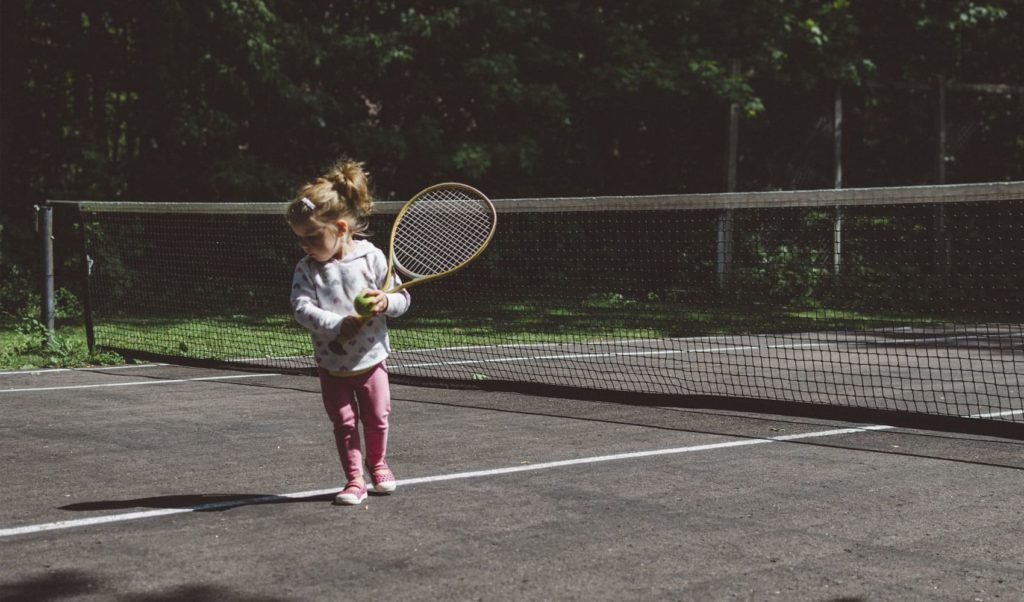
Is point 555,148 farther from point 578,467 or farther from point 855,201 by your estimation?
point 578,467

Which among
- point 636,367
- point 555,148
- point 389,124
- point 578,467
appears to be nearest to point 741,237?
point 555,148

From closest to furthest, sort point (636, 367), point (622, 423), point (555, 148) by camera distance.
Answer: point (622, 423) → point (636, 367) → point (555, 148)

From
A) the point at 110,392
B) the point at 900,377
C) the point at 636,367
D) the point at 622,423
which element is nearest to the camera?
the point at 622,423

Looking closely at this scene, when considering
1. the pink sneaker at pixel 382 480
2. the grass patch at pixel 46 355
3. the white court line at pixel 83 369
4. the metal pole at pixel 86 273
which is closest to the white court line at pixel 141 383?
the white court line at pixel 83 369

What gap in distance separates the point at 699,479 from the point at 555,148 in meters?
18.4

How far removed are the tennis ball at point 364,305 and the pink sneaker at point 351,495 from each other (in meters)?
0.90

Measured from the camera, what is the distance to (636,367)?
1287 centimetres

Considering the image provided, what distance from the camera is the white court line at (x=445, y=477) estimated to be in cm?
577

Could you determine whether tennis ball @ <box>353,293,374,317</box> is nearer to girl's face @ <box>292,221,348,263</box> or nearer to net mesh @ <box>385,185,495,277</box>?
girl's face @ <box>292,221,348,263</box>

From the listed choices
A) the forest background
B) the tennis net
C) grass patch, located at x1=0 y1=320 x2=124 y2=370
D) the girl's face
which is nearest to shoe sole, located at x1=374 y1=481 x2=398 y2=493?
the girl's face

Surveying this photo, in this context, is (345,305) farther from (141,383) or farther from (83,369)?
(83,369)

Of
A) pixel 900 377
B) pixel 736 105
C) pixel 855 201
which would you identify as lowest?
pixel 900 377

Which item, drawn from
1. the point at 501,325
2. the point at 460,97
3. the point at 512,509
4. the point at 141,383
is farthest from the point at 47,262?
the point at 460,97

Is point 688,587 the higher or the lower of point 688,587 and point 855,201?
the lower
